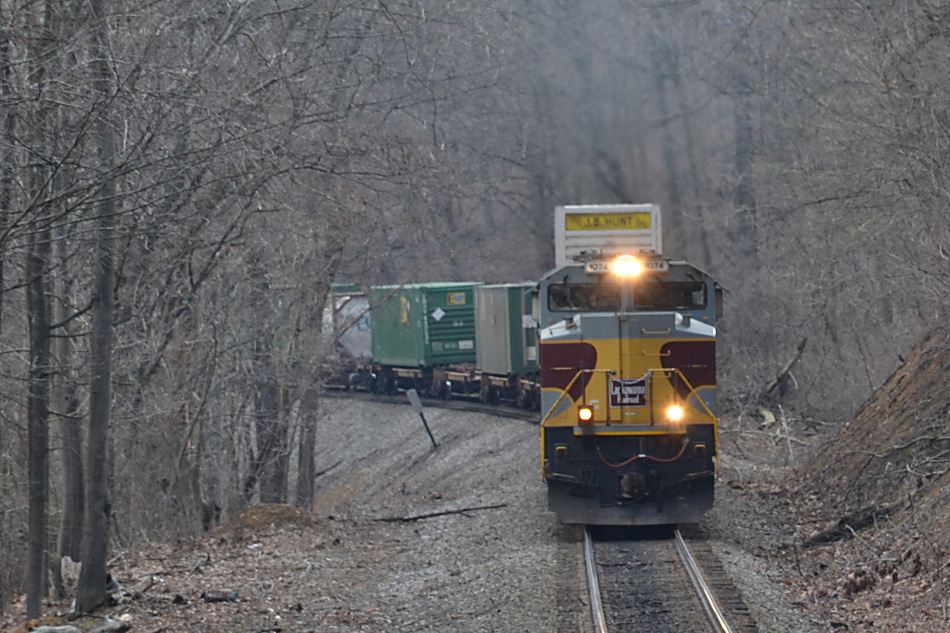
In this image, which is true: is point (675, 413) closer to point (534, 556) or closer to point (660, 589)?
point (534, 556)

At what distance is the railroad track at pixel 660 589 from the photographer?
8945 millimetres

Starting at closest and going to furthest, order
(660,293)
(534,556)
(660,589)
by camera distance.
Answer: (660,589) → (534,556) → (660,293)

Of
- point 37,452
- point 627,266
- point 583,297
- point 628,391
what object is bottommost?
point 37,452

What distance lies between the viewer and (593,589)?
9.97m

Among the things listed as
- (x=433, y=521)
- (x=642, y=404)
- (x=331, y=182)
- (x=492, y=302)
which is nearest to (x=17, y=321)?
(x=331, y=182)

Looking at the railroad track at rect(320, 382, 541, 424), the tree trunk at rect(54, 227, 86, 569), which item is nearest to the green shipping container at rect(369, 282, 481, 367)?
the railroad track at rect(320, 382, 541, 424)

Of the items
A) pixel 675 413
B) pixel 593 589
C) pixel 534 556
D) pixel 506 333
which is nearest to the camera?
pixel 593 589

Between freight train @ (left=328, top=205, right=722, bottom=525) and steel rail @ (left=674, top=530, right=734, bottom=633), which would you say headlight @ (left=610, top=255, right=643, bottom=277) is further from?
steel rail @ (left=674, top=530, right=734, bottom=633)

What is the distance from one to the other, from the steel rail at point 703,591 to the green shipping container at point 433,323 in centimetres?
1903

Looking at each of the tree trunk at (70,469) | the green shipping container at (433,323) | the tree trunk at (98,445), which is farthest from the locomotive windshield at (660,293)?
the green shipping container at (433,323)

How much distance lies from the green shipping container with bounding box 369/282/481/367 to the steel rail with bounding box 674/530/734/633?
62.4 ft

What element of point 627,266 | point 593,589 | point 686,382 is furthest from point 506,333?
point 593,589

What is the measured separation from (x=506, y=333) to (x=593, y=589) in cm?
1624

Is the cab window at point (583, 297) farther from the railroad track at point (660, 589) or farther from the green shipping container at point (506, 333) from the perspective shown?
the green shipping container at point (506, 333)
